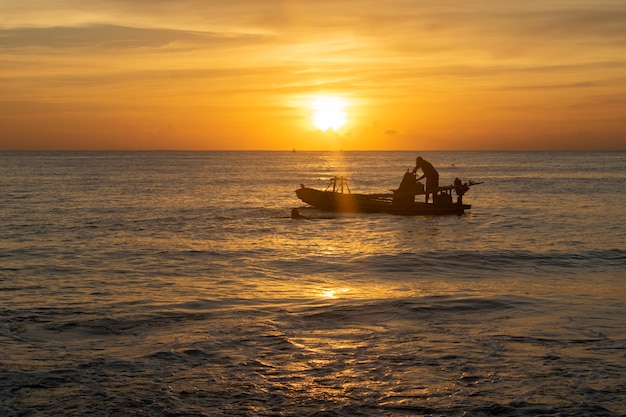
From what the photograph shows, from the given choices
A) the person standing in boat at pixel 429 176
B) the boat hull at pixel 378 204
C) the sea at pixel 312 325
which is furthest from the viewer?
the boat hull at pixel 378 204

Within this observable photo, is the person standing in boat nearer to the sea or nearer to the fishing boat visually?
the fishing boat

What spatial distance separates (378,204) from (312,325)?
85.4 feet

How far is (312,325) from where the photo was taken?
1323 centimetres

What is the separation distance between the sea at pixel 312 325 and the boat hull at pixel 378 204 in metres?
8.12

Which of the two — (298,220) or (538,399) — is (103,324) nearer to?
(538,399)

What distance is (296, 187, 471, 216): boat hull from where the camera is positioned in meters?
37.6

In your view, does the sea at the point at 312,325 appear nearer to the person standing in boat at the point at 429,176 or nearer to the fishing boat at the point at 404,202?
the fishing boat at the point at 404,202

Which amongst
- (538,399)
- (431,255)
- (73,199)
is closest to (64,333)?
(538,399)

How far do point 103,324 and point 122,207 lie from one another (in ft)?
108

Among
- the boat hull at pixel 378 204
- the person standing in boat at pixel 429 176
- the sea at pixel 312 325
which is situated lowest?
the sea at pixel 312 325

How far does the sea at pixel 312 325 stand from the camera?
364 inches

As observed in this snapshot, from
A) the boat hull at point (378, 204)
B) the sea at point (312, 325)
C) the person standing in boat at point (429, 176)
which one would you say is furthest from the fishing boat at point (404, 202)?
the sea at point (312, 325)

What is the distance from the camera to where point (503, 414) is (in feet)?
28.5

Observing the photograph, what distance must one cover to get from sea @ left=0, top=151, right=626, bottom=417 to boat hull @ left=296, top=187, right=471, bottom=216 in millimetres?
8119
